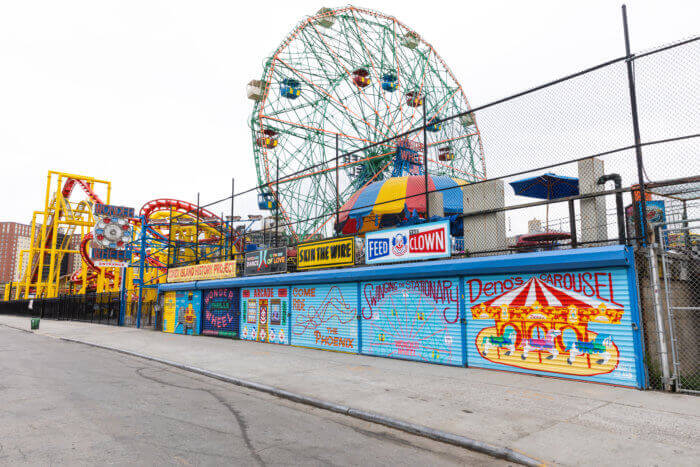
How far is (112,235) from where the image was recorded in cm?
2752

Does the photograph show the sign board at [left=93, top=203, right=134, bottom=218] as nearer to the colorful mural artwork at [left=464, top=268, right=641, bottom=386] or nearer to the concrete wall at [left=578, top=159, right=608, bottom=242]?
the colorful mural artwork at [left=464, top=268, right=641, bottom=386]

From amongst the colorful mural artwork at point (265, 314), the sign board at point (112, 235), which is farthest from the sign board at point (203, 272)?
the sign board at point (112, 235)

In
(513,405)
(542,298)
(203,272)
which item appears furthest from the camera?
(203,272)

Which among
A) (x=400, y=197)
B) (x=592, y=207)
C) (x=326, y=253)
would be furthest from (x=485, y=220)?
(x=400, y=197)

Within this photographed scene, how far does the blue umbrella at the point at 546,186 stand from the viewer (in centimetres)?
1112

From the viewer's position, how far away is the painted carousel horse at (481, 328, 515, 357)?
10.0m

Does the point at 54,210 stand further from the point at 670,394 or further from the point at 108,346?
the point at 670,394

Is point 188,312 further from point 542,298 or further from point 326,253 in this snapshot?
point 542,298

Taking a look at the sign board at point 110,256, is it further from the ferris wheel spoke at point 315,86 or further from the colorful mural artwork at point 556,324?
the colorful mural artwork at point 556,324

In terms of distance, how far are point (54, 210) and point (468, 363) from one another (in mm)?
52461

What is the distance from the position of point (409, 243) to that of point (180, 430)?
7.57 metres

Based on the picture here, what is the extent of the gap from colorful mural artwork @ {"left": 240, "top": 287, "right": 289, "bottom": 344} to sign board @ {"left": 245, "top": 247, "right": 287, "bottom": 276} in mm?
663

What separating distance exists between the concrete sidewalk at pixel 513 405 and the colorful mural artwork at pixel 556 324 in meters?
0.41

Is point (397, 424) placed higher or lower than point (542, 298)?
lower
